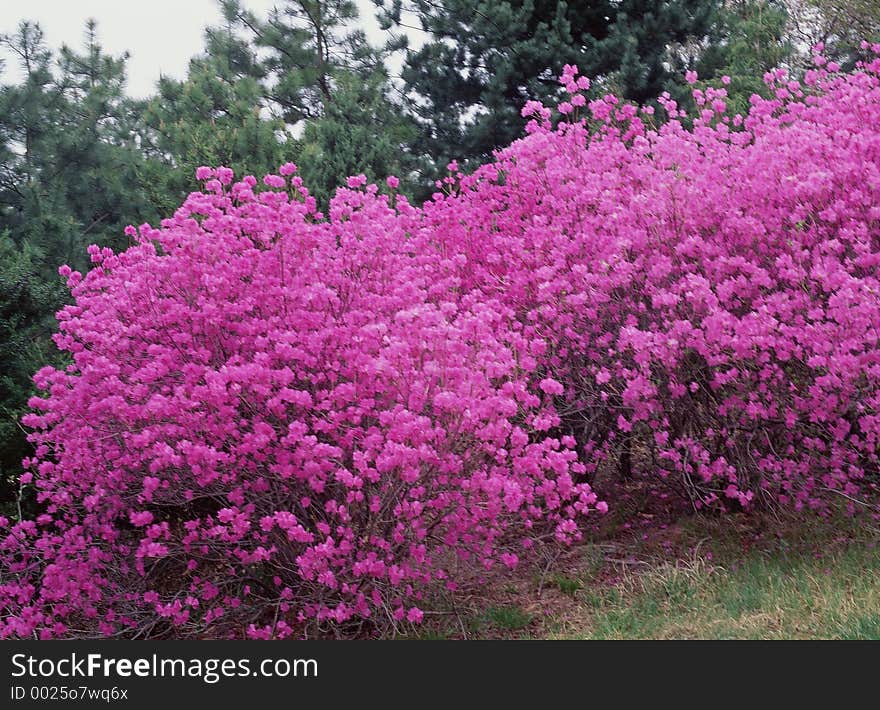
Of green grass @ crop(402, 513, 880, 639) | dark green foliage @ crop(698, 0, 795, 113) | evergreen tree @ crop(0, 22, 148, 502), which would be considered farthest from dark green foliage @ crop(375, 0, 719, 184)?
green grass @ crop(402, 513, 880, 639)

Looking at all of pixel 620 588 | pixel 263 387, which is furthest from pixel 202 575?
pixel 620 588

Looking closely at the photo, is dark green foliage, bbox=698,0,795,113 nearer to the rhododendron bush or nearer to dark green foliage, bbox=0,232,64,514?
the rhododendron bush

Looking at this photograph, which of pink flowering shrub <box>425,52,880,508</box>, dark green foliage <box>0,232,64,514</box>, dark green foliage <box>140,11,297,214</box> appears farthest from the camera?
dark green foliage <box>140,11,297,214</box>

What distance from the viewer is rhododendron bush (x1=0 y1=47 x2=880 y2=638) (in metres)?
4.61

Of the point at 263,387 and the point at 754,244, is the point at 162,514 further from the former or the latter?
the point at 754,244

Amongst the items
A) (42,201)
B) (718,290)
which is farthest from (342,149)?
(718,290)

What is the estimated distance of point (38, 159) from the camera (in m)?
11.6

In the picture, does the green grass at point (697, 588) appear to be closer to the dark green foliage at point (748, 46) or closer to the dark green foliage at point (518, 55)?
the dark green foliage at point (518, 55)

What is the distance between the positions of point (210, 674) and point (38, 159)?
9.40m

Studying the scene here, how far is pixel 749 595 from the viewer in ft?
16.7

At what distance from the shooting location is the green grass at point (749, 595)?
4664 mm

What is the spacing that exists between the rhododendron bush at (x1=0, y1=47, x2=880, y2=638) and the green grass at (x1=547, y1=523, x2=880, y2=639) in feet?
1.23

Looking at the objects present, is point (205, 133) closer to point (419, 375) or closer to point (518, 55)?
point (518, 55)

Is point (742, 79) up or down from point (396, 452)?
up
